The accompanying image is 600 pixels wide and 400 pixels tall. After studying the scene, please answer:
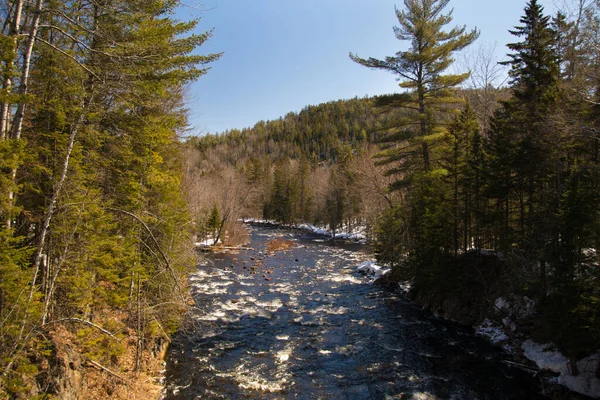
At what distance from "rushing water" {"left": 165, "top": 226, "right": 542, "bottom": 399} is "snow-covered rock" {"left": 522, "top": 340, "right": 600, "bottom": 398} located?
31.5 inches

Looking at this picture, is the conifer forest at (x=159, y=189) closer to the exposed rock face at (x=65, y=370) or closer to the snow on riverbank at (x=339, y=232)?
the exposed rock face at (x=65, y=370)

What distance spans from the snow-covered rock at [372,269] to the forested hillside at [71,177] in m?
18.7

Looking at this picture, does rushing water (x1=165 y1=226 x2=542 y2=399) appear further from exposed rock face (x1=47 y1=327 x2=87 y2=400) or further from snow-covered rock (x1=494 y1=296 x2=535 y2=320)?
exposed rock face (x1=47 y1=327 x2=87 y2=400)

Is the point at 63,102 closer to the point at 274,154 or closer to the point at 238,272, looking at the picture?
the point at 238,272

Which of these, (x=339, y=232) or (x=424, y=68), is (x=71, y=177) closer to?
(x=424, y=68)

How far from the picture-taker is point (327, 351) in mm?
13500

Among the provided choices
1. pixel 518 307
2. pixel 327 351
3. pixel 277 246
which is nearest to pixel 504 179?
pixel 518 307

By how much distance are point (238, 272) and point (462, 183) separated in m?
17.4

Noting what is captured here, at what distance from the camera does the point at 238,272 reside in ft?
88.5

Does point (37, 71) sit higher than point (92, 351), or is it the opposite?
point (37, 71)

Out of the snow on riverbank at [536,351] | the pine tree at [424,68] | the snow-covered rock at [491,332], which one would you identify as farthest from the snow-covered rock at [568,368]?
the pine tree at [424,68]

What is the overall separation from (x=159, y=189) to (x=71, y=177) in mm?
4861

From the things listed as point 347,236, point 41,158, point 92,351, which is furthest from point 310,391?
point 347,236

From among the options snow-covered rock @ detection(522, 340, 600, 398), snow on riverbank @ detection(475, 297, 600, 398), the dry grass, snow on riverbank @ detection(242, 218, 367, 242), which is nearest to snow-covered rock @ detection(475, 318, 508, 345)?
snow on riverbank @ detection(475, 297, 600, 398)
